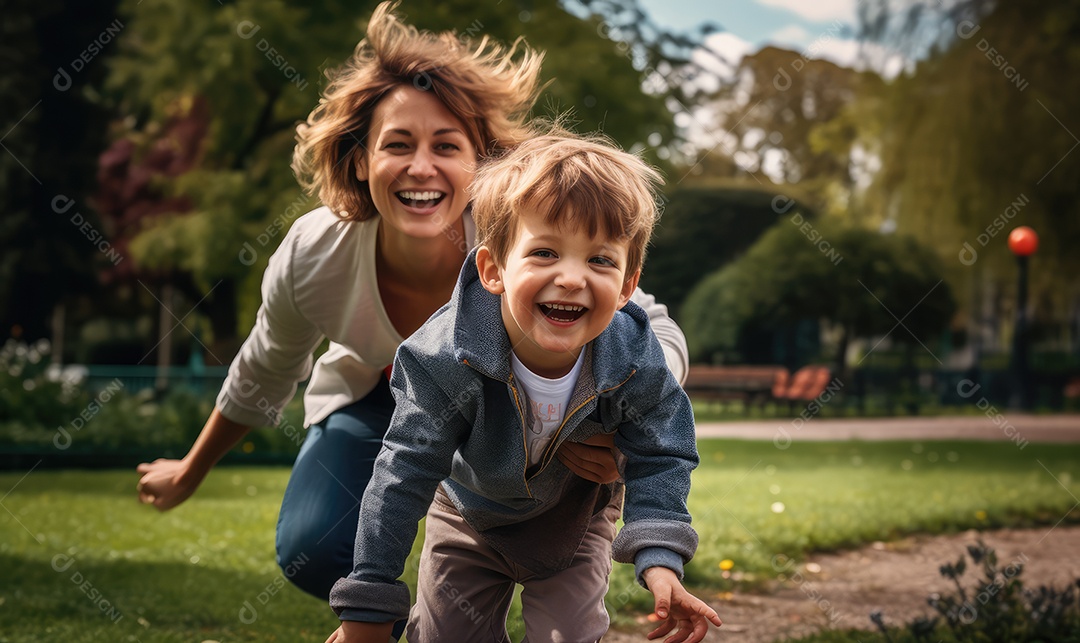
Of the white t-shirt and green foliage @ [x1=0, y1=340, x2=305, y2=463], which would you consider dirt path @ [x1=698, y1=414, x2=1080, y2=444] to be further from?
the white t-shirt

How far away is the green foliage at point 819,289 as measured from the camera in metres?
20.5

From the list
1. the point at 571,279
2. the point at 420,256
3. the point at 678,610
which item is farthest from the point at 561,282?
the point at 420,256

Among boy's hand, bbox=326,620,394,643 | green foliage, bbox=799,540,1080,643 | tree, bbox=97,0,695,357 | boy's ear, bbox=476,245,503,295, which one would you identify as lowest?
boy's hand, bbox=326,620,394,643

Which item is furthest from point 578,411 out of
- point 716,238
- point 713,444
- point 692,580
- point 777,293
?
point 716,238

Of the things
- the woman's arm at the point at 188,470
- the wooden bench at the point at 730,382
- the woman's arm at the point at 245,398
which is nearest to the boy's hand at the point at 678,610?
the woman's arm at the point at 245,398

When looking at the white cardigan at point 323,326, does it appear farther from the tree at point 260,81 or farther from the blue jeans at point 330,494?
the tree at point 260,81

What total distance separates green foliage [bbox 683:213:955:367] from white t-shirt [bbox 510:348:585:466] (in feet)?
59.6

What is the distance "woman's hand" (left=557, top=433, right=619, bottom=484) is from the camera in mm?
2588

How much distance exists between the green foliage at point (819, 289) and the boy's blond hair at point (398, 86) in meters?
17.4

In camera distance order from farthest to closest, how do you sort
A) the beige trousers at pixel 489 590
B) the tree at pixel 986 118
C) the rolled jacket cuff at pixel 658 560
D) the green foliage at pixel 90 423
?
the tree at pixel 986 118 < the green foliage at pixel 90 423 < the beige trousers at pixel 489 590 < the rolled jacket cuff at pixel 658 560

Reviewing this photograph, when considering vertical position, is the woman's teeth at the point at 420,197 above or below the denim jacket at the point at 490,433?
above

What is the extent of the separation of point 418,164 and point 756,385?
702 inches

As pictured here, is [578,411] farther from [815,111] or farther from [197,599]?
[815,111]

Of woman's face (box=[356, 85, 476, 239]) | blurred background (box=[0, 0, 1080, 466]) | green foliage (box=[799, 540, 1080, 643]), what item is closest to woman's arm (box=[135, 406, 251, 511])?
woman's face (box=[356, 85, 476, 239])
